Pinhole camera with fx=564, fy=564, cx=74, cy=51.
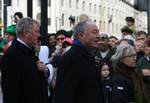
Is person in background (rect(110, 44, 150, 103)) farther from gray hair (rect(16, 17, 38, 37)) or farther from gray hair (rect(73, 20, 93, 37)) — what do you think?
gray hair (rect(16, 17, 38, 37))

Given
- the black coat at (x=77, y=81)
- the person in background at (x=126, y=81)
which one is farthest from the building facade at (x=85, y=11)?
the black coat at (x=77, y=81)

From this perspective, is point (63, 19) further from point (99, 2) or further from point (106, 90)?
point (106, 90)

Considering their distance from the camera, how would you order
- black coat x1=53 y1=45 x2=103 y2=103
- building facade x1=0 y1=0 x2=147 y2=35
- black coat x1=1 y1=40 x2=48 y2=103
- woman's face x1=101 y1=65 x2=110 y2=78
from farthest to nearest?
building facade x1=0 y1=0 x2=147 y2=35 → woman's face x1=101 y1=65 x2=110 y2=78 → black coat x1=1 y1=40 x2=48 y2=103 → black coat x1=53 y1=45 x2=103 y2=103

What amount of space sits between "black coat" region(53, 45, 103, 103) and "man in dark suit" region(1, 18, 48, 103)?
0.32m

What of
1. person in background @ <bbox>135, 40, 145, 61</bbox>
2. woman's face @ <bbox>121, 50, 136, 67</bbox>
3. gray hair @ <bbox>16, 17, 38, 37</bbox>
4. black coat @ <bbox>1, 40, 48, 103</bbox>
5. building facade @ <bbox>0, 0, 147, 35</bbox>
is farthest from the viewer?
building facade @ <bbox>0, 0, 147, 35</bbox>

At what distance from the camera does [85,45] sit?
6.15 metres

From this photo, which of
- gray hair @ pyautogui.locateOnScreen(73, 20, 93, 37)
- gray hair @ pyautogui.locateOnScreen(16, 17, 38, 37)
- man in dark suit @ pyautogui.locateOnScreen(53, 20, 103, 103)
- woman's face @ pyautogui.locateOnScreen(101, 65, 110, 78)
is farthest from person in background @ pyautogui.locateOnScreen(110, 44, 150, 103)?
woman's face @ pyautogui.locateOnScreen(101, 65, 110, 78)

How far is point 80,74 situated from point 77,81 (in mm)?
89

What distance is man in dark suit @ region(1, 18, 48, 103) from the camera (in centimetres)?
614

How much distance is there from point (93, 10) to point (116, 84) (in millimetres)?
72730

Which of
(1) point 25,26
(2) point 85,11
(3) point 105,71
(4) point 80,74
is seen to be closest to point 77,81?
(4) point 80,74

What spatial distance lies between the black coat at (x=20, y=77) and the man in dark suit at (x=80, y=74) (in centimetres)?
31

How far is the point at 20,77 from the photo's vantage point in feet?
20.3

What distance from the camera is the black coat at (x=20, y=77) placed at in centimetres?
613
